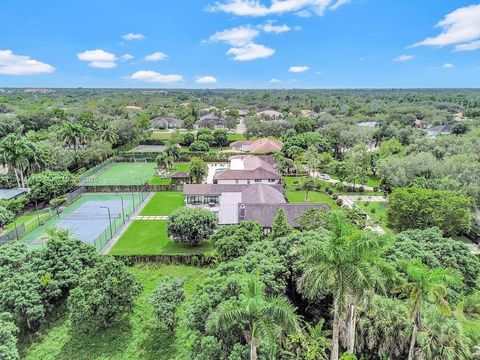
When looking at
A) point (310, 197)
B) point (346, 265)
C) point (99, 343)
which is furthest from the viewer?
point (310, 197)

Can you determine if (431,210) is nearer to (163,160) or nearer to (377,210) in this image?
(377,210)

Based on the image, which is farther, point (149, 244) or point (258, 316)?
point (149, 244)

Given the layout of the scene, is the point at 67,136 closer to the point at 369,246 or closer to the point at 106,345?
the point at 106,345

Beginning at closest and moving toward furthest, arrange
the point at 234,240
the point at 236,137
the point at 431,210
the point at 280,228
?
the point at 234,240 < the point at 280,228 < the point at 431,210 < the point at 236,137

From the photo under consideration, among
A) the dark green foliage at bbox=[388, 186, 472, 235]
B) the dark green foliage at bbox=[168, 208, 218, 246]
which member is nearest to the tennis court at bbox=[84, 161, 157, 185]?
the dark green foliage at bbox=[168, 208, 218, 246]

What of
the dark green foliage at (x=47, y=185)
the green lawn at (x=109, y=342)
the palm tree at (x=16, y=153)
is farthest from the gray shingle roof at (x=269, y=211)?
the palm tree at (x=16, y=153)

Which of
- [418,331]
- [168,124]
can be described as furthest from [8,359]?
[168,124]

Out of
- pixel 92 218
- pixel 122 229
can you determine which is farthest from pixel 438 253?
pixel 92 218
